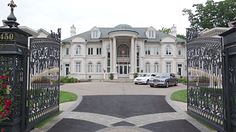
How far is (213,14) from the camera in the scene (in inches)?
1390

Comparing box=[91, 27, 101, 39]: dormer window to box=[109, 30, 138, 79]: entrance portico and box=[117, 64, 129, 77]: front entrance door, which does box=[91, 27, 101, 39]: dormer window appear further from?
box=[117, 64, 129, 77]: front entrance door

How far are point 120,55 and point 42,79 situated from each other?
35.0m

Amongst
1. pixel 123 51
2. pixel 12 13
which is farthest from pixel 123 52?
pixel 12 13

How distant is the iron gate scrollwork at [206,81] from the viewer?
6.09 meters

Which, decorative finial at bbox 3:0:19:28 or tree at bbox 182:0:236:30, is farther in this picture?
tree at bbox 182:0:236:30

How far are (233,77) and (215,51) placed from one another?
138 cm

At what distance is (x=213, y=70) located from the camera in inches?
260

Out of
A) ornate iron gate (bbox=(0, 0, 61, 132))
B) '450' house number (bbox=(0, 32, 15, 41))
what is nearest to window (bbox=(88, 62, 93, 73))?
ornate iron gate (bbox=(0, 0, 61, 132))

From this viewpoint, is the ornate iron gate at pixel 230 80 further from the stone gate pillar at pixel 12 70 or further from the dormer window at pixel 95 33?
the dormer window at pixel 95 33

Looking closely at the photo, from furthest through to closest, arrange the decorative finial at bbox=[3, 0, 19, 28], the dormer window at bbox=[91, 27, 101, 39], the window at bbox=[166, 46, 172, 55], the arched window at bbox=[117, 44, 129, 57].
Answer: the dormer window at bbox=[91, 27, 101, 39] → the window at bbox=[166, 46, 172, 55] → the arched window at bbox=[117, 44, 129, 57] → the decorative finial at bbox=[3, 0, 19, 28]

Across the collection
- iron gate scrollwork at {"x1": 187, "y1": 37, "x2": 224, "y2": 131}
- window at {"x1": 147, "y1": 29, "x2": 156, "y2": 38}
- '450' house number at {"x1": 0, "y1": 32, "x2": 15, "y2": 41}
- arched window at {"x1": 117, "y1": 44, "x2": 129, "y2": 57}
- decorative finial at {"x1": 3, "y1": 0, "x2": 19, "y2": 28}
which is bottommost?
iron gate scrollwork at {"x1": 187, "y1": 37, "x2": 224, "y2": 131}

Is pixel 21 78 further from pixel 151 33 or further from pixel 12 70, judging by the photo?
pixel 151 33

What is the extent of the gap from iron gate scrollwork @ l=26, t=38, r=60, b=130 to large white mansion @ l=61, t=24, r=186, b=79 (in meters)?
31.3

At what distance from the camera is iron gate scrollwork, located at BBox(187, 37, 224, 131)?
6.09 m
